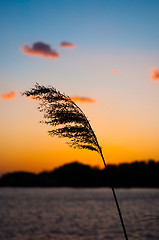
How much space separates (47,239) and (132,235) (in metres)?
8.79

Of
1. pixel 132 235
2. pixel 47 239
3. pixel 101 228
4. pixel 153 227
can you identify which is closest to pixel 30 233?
pixel 47 239

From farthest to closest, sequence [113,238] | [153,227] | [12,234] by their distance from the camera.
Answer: [153,227]
[12,234]
[113,238]

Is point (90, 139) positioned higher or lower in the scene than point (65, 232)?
higher

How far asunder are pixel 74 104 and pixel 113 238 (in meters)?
27.9

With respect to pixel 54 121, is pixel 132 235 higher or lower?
lower

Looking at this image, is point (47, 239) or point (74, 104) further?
point (47, 239)

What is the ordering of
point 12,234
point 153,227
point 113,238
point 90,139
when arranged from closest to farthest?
point 90,139, point 113,238, point 12,234, point 153,227

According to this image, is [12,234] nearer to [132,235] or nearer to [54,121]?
[132,235]

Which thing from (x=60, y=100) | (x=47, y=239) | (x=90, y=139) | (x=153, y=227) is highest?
(x=60, y=100)

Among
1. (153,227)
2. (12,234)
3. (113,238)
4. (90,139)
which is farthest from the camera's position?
(153,227)

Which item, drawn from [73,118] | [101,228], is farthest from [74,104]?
[101,228]

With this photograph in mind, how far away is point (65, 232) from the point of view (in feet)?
114

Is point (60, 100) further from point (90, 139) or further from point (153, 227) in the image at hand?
point (153, 227)

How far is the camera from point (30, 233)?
33906mm
